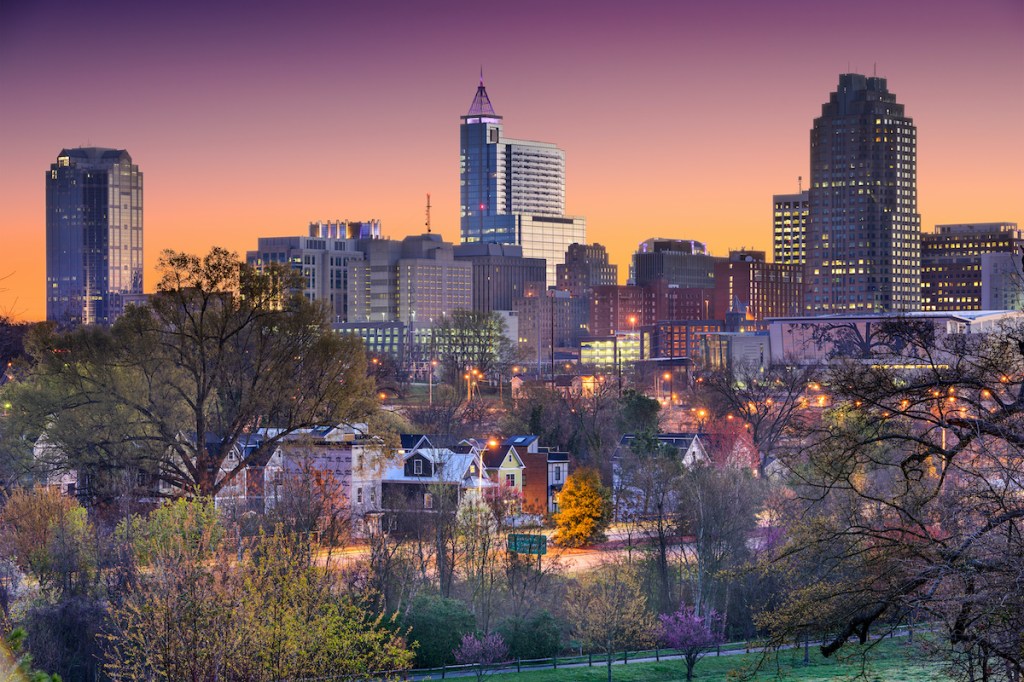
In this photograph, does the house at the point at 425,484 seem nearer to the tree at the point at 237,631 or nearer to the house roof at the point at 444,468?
the house roof at the point at 444,468

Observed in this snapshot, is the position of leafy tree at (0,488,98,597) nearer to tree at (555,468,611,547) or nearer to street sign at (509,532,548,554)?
street sign at (509,532,548,554)

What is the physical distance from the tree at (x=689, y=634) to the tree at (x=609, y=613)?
0.61 meters

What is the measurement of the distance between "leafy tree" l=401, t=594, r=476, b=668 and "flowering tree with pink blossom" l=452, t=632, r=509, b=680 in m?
0.37

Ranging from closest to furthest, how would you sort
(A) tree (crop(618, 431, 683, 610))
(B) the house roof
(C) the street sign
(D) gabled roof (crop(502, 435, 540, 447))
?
(C) the street sign → (A) tree (crop(618, 431, 683, 610)) → (B) the house roof → (D) gabled roof (crop(502, 435, 540, 447))

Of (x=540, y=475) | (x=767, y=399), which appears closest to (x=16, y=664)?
(x=540, y=475)

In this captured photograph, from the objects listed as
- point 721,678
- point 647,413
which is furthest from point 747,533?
point 647,413

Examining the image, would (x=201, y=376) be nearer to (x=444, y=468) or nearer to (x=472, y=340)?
(x=444, y=468)

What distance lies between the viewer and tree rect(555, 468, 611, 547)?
5006 cm

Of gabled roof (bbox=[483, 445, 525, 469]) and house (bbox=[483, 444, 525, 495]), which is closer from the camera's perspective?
house (bbox=[483, 444, 525, 495])

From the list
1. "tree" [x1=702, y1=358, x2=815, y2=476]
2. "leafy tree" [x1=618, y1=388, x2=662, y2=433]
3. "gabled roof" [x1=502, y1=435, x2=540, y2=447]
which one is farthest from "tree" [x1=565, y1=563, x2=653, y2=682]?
"leafy tree" [x1=618, y1=388, x2=662, y2=433]

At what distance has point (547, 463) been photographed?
60719 millimetres

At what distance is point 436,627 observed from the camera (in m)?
34.8

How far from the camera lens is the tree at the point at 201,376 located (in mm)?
38562

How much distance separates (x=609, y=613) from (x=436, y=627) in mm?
4508
